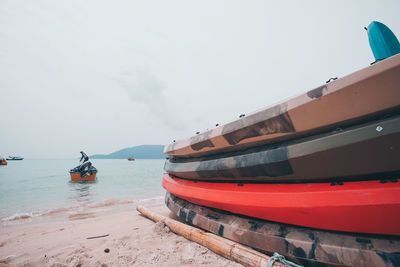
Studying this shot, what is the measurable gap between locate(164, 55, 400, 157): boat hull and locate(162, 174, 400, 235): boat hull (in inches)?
18.8

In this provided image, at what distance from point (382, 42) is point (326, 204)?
1721 mm

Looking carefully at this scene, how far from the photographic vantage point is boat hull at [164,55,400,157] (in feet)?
3.82

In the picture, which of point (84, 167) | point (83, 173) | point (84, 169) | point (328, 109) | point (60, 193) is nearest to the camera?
point (328, 109)

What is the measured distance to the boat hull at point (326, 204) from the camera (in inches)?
47.6

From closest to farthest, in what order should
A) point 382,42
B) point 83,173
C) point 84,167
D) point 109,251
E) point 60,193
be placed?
point 382,42 → point 109,251 → point 60,193 → point 83,173 → point 84,167

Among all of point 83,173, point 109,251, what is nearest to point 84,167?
point 83,173

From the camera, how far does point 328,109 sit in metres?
1.40

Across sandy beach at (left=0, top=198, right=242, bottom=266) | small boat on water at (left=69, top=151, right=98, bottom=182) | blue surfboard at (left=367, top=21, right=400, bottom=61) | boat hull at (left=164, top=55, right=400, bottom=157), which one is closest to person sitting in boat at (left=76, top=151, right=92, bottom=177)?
small boat on water at (left=69, top=151, right=98, bottom=182)

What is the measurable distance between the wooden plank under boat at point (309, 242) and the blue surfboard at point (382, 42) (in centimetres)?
167

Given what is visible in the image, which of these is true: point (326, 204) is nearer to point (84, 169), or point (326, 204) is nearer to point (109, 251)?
point (109, 251)

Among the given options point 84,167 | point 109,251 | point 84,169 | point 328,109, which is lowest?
point 109,251

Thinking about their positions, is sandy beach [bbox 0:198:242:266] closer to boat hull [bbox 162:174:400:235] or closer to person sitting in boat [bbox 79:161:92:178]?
boat hull [bbox 162:174:400:235]

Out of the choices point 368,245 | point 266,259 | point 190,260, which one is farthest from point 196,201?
point 368,245

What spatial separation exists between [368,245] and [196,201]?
1852 millimetres
